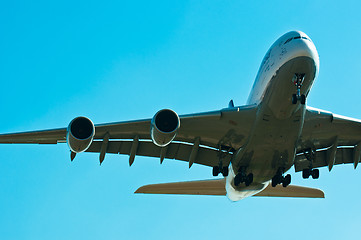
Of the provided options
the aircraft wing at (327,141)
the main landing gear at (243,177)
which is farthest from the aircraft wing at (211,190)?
the main landing gear at (243,177)

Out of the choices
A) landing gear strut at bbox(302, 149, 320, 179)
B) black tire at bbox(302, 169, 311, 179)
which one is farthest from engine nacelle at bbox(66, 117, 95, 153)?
black tire at bbox(302, 169, 311, 179)

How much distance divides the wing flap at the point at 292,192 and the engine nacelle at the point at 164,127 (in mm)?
8104

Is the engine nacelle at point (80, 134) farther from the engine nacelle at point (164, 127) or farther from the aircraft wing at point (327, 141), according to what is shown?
the aircraft wing at point (327, 141)

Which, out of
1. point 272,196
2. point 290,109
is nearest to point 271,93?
point 290,109

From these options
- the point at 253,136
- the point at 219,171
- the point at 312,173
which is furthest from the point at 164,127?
the point at 312,173

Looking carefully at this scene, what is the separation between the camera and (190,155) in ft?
71.4

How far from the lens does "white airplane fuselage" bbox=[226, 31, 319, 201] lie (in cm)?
1775

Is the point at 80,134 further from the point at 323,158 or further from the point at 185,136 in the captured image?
the point at 323,158

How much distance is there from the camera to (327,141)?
71.6 ft

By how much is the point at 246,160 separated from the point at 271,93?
10.8 ft

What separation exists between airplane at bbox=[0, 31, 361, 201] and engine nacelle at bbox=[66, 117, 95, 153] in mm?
33

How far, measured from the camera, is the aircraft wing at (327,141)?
20.3 metres

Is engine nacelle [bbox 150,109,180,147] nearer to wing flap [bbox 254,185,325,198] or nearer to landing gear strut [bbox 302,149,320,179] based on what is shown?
landing gear strut [bbox 302,149,320,179]

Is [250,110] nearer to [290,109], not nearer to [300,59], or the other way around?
[290,109]
